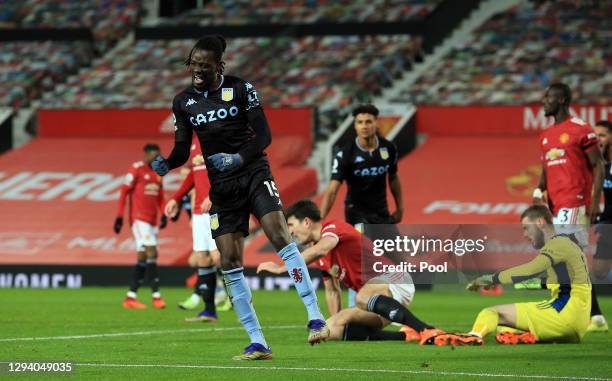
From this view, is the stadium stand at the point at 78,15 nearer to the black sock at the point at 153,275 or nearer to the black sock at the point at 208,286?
the black sock at the point at 153,275

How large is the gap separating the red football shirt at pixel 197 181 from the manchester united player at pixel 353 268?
3288mm

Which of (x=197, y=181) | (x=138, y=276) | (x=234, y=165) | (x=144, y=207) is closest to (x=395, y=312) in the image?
(x=234, y=165)

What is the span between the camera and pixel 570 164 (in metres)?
12.1

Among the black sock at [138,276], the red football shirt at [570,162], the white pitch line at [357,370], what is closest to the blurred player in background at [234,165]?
the white pitch line at [357,370]

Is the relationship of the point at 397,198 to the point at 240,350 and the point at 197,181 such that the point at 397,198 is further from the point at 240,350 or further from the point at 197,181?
the point at 240,350

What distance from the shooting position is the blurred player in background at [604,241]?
10.6 metres

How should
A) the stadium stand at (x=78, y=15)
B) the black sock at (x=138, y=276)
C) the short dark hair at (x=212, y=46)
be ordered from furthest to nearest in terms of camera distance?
the stadium stand at (x=78, y=15) < the black sock at (x=138, y=276) < the short dark hair at (x=212, y=46)

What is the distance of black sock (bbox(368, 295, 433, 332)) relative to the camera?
34.3 ft

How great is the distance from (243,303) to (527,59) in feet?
69.7

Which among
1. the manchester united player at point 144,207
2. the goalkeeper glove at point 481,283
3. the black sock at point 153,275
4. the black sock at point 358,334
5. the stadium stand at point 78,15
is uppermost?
the goalkeeper glove at point 481,283

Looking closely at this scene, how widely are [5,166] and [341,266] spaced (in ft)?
61.8

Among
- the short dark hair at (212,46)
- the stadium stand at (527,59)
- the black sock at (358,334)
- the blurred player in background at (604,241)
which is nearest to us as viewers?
the short dark hair at (212,46)

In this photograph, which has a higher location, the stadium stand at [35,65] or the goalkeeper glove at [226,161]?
the goalkeeper glove at [226,161]

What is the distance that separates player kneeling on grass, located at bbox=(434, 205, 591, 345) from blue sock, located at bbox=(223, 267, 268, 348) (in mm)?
2003
